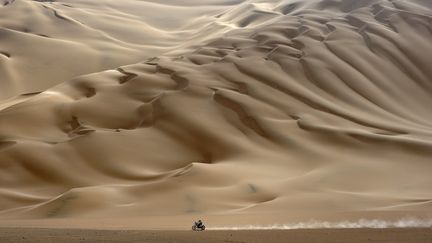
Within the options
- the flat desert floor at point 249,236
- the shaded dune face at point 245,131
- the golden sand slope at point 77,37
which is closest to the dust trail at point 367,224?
the flat desert floor at point 249,236

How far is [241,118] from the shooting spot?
30859 millimetres

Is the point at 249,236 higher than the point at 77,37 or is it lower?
lower

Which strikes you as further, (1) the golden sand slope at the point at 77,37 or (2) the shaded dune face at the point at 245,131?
(1) the golden sand slope at the point at 77,37

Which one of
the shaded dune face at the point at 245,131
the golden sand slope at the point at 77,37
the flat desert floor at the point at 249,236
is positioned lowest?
the flat desert floor at the point at 249,236

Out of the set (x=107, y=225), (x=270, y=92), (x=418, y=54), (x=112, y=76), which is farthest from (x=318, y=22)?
(x=107, y=225)

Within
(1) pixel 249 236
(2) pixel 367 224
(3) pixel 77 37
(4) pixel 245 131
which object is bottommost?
(1) pixel 249 236

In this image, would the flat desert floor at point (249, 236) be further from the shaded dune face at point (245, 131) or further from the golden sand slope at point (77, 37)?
the golden sand slope at point (77, 37)

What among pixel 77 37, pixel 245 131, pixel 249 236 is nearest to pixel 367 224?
pixel 249 236

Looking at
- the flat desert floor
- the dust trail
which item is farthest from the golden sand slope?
the flat desert floor

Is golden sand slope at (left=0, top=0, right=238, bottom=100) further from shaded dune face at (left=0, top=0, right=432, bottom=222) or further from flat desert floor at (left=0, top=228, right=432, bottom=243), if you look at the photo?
flat desert floor at (left=0, top=228, right=432, bottom=243)

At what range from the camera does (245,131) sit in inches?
1168

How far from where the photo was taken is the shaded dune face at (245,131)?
72.7ft

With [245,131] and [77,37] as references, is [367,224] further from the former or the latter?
[77,37]

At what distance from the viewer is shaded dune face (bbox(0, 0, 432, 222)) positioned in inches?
873
